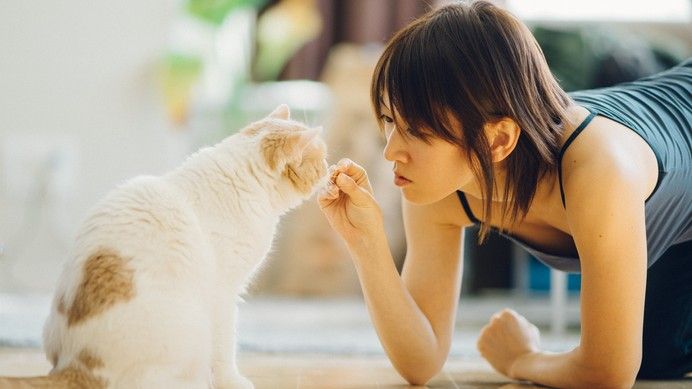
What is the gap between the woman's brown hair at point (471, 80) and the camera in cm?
104

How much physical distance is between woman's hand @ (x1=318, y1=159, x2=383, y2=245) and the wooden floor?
0.27m

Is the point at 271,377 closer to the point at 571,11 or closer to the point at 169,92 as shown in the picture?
the point at 169,92

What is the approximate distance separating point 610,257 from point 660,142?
0.71 ft

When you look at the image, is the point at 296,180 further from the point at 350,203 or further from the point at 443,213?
the point at 443,213

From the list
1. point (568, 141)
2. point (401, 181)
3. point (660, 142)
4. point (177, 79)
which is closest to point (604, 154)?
point (568, 141)

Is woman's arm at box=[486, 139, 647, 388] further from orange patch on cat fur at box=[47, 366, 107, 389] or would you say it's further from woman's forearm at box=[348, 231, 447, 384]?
orange patch on cat fur at box=[47, 366, 107, 389]

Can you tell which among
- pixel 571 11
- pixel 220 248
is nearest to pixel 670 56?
pixel 571 11

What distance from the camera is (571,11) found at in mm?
3150

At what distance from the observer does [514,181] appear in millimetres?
1124

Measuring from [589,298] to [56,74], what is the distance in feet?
7.35

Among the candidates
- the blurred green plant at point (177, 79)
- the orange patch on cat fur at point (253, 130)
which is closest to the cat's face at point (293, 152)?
the orange patch on cat fur at point (253, 130)

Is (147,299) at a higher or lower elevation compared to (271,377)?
higher

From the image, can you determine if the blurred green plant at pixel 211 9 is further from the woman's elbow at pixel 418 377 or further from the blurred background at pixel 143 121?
the woman's elbow at pixel 418 377

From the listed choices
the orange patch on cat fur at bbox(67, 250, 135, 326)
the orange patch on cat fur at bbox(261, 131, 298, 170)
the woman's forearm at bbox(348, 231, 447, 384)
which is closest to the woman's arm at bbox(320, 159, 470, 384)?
the woman's forearm at bbox(348, 231, 447, 384)
